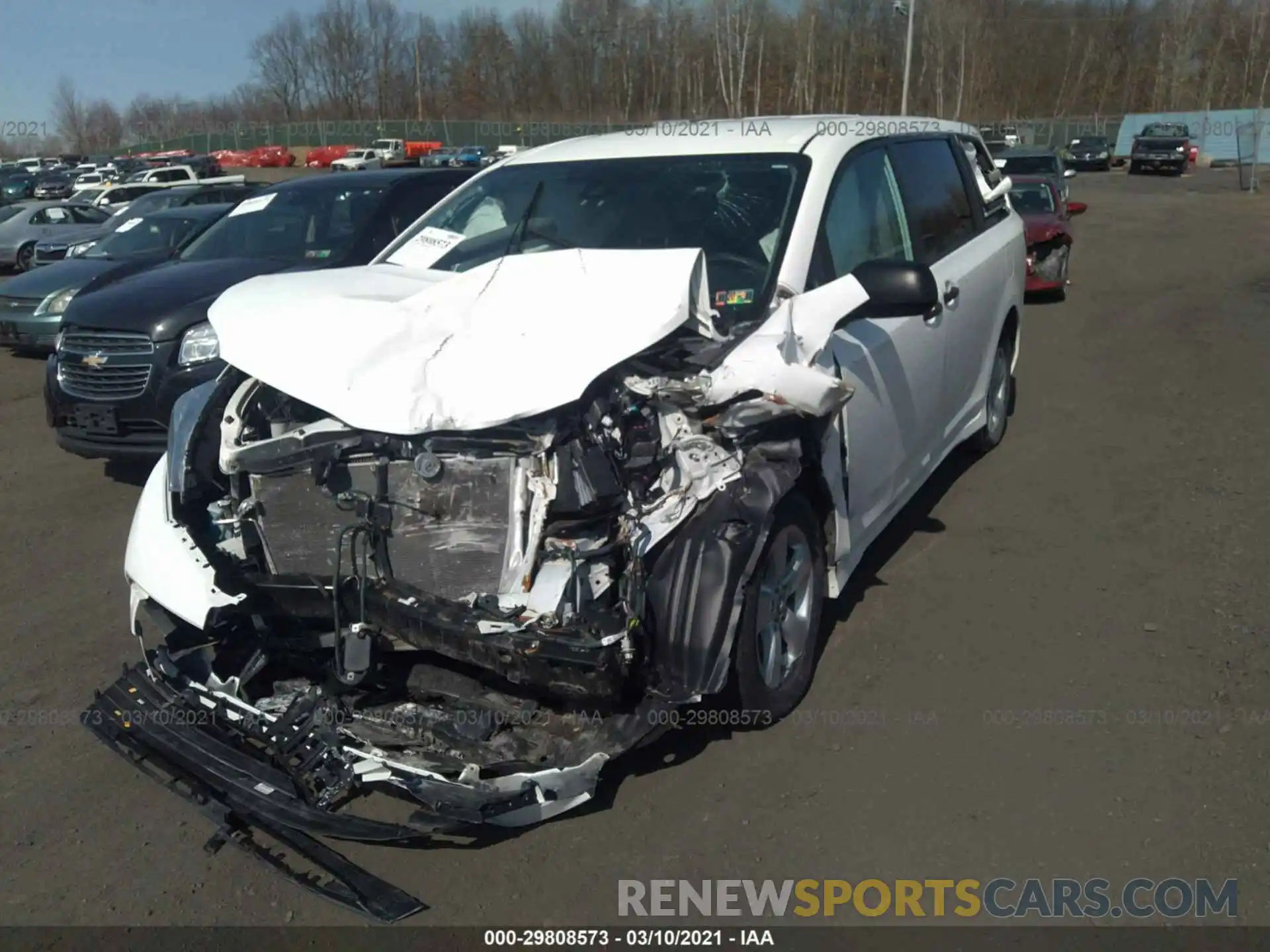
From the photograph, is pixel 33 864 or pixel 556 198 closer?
pixel 33 864

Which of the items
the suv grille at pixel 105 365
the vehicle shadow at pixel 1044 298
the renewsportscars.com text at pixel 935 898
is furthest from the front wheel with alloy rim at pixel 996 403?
the vehicle shadow at pixel 1044 298

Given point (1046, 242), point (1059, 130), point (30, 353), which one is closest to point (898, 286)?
point (1046, 242)

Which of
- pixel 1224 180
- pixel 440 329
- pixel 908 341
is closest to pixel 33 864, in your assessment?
pixel 440 329

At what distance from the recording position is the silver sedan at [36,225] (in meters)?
19.7

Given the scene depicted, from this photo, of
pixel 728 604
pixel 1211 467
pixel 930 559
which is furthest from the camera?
pixel 1211 467

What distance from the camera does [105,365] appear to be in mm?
6520

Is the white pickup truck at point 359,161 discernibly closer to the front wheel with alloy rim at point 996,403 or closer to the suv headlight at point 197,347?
the suv headlight at point 197,347

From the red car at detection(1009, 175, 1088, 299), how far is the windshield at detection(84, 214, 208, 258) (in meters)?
9.55

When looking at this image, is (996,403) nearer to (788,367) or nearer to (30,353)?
(788,367)

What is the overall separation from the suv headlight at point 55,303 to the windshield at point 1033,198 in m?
10.9

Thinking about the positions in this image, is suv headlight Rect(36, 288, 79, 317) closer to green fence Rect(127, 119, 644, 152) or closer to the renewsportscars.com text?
the renewsportscars.com text

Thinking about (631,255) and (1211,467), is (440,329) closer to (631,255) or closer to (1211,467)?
(631,255)

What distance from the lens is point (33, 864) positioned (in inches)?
124

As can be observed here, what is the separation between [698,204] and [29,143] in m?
126
